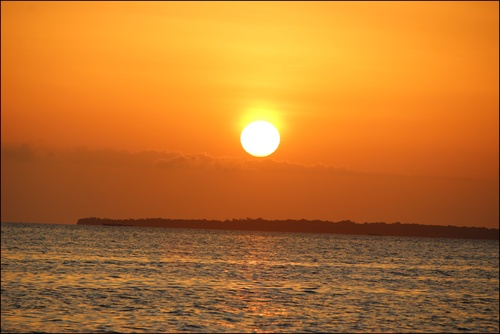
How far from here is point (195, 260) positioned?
123625 millimetres

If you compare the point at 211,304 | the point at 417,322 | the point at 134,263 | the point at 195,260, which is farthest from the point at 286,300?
the point at 195,260

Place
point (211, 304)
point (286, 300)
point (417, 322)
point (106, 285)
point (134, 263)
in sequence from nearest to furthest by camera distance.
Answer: point (417, 322) → point (211, 304) → point (286, 300) → point (106, 285) → point (134, 263)

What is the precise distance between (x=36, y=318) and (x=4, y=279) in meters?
26.9

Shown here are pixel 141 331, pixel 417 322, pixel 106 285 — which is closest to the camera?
pixel 141 331

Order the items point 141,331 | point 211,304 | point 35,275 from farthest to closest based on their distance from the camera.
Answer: point 35,275 → point 211,304 → point 141,331

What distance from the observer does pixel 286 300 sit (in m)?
68.3

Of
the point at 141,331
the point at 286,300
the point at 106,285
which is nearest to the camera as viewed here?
the point at 141,331

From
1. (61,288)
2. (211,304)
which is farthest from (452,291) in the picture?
(61,288)

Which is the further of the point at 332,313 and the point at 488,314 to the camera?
the point at 488,314

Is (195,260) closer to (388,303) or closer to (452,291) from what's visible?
(452,291)

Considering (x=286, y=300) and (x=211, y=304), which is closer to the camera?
(x=211, y=304)

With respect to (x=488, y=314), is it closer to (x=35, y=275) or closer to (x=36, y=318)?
(x=36, y=318)

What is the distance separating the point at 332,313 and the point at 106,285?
25.6 m

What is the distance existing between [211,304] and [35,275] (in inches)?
1053
